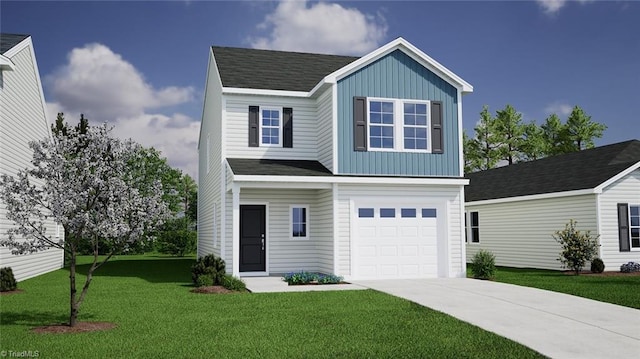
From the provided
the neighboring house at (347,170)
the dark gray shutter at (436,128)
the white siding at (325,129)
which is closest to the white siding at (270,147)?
the neighboring house at (347,170)

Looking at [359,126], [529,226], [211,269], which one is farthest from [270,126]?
[529,226]

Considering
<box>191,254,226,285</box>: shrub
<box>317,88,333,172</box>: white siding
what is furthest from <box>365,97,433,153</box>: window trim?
<box>191,254,226,285</box>: shrub

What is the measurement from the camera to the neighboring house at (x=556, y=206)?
2069 centimetres

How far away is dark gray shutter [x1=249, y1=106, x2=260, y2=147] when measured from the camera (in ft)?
64.1

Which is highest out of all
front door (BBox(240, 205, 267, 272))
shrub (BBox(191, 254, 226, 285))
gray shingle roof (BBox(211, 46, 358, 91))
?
gray shingle roof (BBox(211, 46, 358, 91))

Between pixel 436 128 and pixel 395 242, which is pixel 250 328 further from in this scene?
pixel 436 128

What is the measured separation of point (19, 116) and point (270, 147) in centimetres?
816

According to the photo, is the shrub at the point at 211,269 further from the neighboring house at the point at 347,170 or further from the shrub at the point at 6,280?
the shrub at the point at 6,280

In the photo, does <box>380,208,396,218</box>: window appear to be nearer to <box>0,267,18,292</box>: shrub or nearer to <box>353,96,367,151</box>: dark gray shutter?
<box>353,96,367,151</box>: dark gray shutter

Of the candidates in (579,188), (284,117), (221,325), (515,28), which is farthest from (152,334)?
(515,28)

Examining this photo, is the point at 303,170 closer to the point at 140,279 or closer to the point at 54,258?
the point at 140,279

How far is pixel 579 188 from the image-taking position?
21.0 metres

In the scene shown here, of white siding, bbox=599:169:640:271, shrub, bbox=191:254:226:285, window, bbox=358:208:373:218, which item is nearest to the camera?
shrub, bbox=191:254:226:285

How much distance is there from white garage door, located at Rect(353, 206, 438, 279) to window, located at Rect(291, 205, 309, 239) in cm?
244
